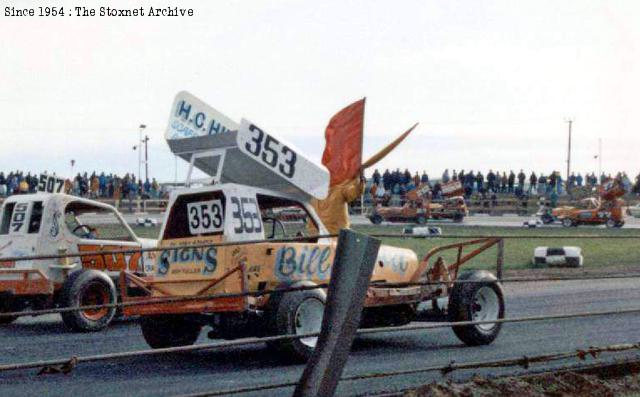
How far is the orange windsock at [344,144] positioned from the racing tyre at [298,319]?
257 cm

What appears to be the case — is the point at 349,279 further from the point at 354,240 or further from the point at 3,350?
the point at 3,350

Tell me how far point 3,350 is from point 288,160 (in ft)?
12.2

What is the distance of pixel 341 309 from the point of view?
4.41 m

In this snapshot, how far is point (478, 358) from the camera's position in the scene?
898 cm

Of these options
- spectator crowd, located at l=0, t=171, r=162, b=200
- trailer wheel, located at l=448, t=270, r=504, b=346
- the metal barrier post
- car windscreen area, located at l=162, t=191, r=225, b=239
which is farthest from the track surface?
spectator crowd, located at l=0, t=171, r=162, b=200

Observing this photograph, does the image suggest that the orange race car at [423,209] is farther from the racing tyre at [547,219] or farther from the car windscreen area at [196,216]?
the car windscreen area at [196,216]

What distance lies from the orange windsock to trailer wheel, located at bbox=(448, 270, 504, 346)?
Result: 204cm

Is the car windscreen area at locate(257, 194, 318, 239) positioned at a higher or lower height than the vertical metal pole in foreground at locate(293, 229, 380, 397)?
higher

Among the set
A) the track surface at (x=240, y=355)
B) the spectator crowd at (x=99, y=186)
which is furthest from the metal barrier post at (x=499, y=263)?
the spectator crowd at (x=99, y=186)

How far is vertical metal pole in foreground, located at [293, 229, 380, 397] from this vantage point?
14.1ft

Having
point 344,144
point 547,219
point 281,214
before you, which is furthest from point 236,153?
point 547,219

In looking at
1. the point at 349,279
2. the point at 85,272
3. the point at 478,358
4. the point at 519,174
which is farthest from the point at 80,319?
the point at 519,174

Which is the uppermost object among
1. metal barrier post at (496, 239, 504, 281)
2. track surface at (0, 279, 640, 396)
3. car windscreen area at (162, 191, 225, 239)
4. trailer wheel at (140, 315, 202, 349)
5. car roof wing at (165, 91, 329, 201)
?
car roof wing at (165, 91, 329, 201)

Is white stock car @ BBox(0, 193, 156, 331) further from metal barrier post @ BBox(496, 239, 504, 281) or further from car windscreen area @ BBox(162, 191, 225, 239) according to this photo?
metal barrier post @ BBox(496, 239, 504, 281)
